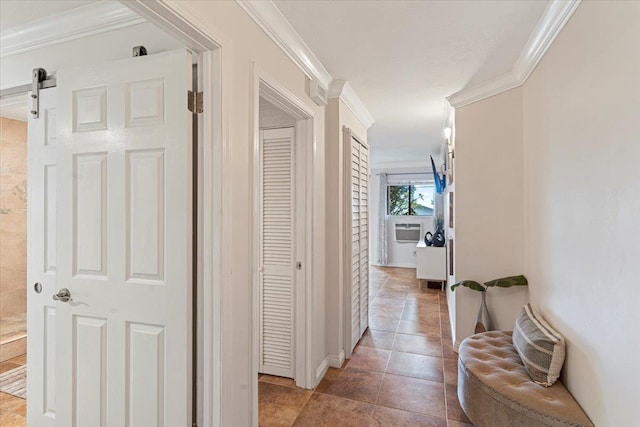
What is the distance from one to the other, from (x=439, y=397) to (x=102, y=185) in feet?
8.17

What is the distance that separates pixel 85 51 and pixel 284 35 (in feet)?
3.42

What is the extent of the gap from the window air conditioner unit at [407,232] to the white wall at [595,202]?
18.9 ft

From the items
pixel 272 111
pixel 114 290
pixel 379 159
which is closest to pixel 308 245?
pixel 272 111

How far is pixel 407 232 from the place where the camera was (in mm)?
7902

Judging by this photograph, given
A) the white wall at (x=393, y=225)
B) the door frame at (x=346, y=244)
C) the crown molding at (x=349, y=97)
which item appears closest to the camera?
the crown molding at (x=349, y=97)

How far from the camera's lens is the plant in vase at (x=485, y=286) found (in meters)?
2.62

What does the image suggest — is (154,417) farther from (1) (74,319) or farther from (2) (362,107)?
(2) (362,107)

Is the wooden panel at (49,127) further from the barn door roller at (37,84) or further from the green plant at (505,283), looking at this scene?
the green plant at (505,283)

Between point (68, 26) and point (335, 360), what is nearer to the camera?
point (68, 26)

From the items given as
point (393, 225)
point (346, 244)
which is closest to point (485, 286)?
point (346, 244)

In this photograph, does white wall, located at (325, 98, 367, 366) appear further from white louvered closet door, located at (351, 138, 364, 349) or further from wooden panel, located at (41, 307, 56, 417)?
wooden panel, located at (41, 307, 56, 417)

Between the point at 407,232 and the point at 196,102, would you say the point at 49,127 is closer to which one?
the point at 196,102

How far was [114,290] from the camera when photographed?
4.79 ft

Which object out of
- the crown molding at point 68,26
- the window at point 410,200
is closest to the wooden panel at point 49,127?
the crown molding at point 68,26
